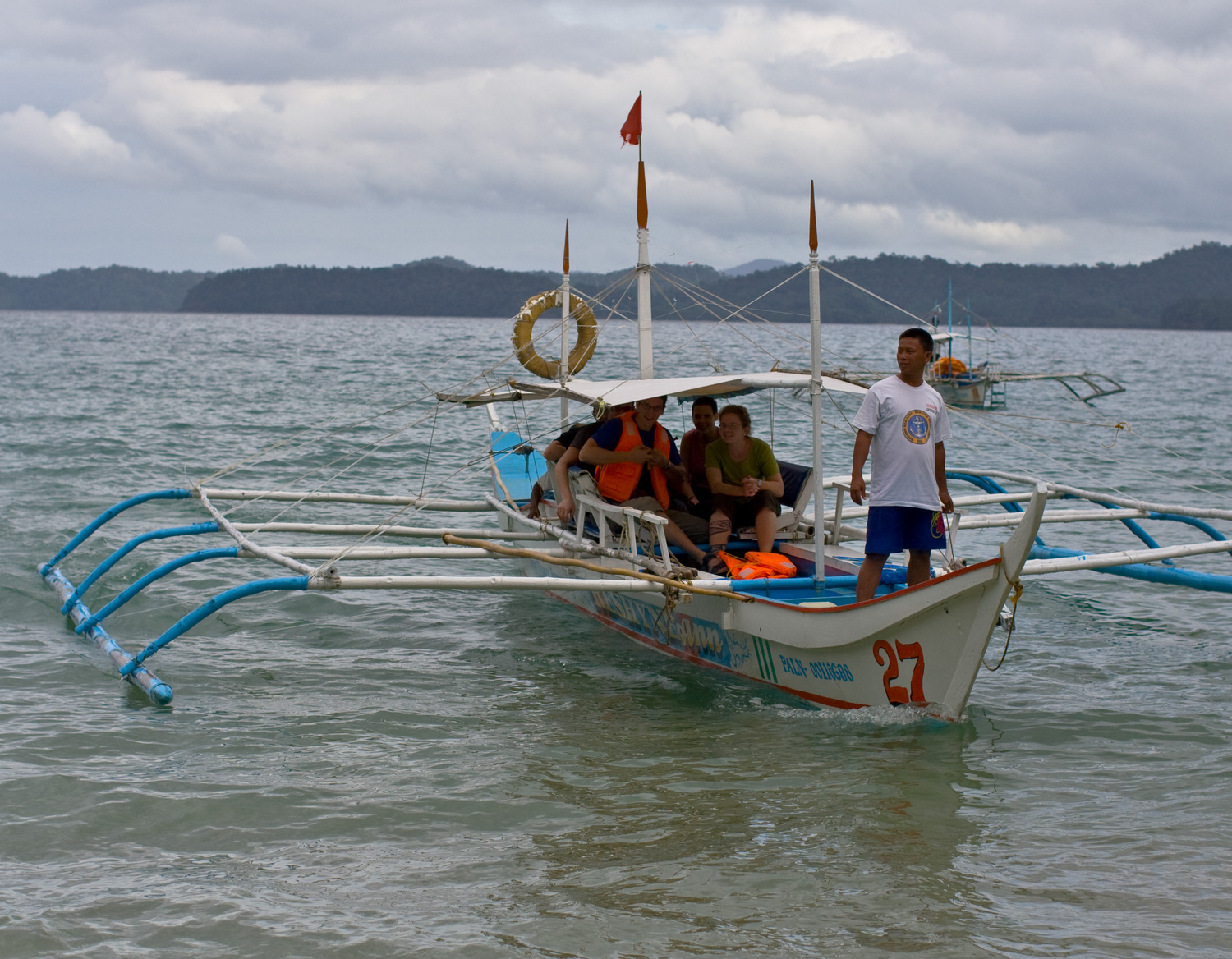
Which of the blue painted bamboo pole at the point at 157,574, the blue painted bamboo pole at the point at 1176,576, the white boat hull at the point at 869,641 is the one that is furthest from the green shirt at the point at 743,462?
the blue painted bamboo pole at the point at 157,574

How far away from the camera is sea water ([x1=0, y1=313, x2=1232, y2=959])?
4488 millimetres

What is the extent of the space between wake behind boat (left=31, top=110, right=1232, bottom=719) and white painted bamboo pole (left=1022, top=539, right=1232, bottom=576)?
17mm

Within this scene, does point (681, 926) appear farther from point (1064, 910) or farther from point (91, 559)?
point (91, 559)

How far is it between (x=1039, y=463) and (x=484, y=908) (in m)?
17.4

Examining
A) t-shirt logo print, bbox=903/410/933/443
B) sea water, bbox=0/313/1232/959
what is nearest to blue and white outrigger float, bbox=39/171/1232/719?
sea water, bbox=0/313/1232/959

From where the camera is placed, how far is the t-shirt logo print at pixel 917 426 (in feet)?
20.5

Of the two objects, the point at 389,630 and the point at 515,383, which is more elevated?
the point at 515,383

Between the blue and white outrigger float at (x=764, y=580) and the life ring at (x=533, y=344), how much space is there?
0.12ft

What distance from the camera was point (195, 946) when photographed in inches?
171

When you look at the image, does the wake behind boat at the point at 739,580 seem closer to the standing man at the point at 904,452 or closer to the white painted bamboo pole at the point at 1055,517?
the white painted bamboo pole at the point at 1055,517

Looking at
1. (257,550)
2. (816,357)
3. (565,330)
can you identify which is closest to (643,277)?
(565,330)

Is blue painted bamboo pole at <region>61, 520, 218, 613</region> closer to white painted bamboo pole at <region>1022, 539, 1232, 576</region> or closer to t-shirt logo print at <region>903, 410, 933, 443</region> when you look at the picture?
t-shirt logo print at <region>903, 410, 933, 443</region>

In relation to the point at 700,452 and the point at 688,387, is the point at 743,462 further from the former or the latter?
the point at 688,387

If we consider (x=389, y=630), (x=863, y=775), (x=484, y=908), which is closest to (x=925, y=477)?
(x=863, y=775)
